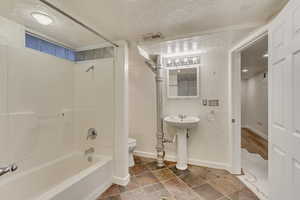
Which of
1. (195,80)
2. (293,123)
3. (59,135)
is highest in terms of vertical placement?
(195,80)

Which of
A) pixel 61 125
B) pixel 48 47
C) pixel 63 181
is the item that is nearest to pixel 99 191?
pixel 63 181

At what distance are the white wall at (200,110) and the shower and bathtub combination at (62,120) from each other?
89cm

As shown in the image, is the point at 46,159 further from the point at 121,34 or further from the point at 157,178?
the point at 121,34

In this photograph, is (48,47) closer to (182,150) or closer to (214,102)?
(182,150)

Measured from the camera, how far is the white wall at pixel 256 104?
450cm

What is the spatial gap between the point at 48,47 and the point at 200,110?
9.48ft

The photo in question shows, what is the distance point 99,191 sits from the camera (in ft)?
6.02

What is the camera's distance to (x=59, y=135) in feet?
7.58

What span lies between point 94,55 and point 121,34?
2.24 feet

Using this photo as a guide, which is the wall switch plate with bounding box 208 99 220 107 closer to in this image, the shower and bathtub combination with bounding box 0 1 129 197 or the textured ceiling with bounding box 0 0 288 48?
the textured ceiling with bounding box 0 0 288 48

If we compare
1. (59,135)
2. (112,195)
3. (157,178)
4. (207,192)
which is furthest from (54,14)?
(207,192)

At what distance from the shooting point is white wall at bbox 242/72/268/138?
177 inches

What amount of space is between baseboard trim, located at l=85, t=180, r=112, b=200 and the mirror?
1.90m

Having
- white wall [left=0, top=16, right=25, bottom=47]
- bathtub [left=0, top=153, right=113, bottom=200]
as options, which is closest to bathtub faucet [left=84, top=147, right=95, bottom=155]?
bathtub [left=0, top=153, right=113, bottom=200]
